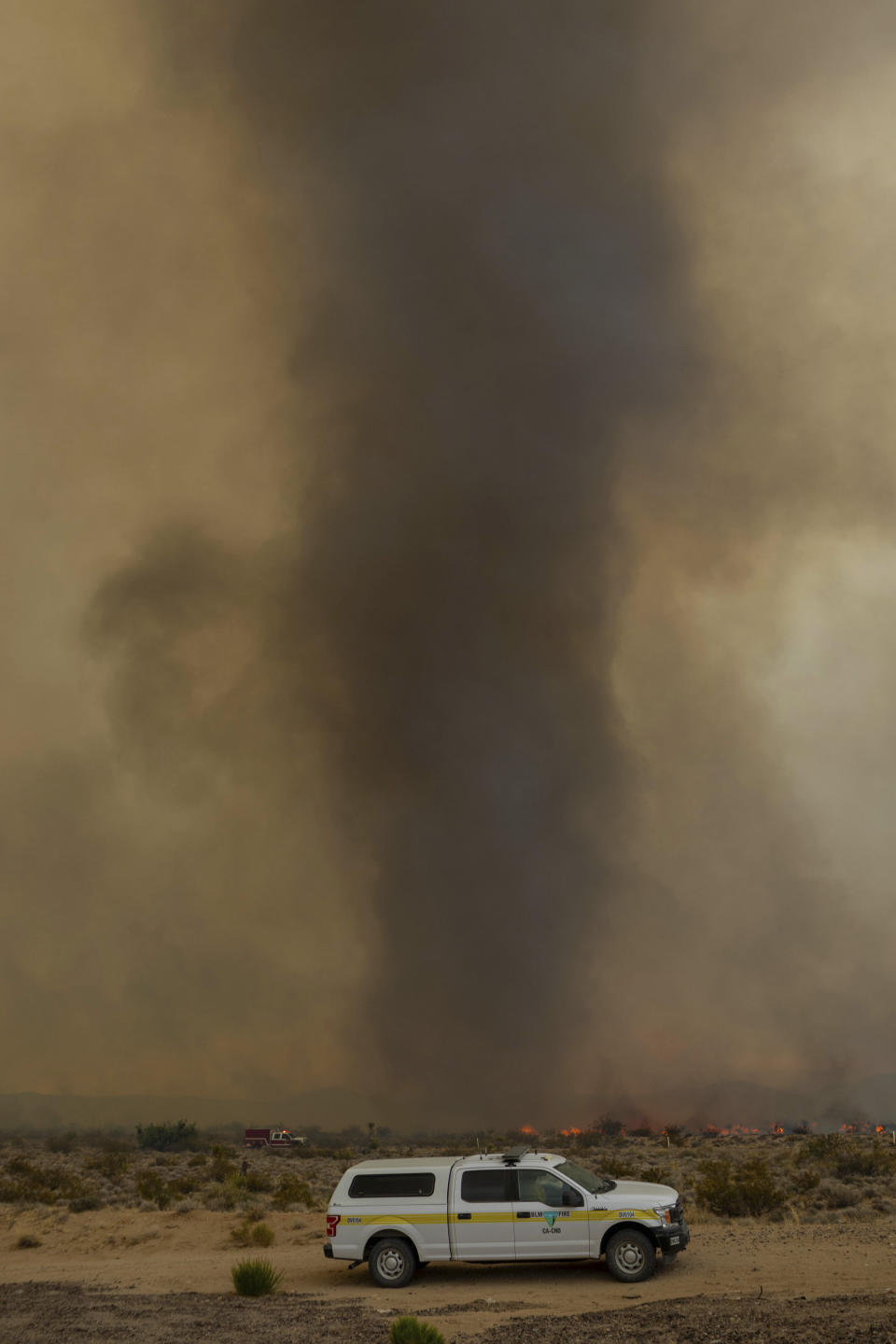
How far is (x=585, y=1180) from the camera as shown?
18141 millimetres

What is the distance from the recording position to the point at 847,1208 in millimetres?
26734

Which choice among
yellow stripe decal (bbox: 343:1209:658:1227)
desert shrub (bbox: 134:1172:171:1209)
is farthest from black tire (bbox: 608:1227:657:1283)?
desert shrub (bbox: 134:1172:171:1209)

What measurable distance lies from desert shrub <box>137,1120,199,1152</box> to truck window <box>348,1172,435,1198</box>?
184 feet

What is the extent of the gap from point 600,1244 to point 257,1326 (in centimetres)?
618

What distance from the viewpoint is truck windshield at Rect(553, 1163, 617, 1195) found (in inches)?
706

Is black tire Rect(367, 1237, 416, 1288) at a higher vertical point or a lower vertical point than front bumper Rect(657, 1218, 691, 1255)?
lower

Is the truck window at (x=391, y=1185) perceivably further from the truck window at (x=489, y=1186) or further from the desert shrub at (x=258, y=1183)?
the desert shrub at (x=258, y=1183)

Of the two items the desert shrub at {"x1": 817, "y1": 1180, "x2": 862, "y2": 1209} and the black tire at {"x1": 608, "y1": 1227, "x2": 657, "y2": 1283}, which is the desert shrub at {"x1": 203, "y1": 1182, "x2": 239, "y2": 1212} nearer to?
the desert shrub at {"x1": 817, "y1": 1180, "x2": 862, "y2": 1209}

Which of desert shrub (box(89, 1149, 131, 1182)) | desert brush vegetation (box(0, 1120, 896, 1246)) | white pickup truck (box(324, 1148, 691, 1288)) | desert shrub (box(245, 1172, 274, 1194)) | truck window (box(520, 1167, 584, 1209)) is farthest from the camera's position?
desert shrub (box(89, 1149, 131, 1182))

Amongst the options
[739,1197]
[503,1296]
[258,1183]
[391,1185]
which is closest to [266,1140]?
[258,1183]

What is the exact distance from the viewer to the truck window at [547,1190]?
17.6 metres

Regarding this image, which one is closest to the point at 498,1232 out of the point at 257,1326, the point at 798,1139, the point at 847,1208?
the point at 257,1326

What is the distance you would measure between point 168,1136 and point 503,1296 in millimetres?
69826

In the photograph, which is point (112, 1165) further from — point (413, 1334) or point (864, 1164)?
point (413, 1334)
